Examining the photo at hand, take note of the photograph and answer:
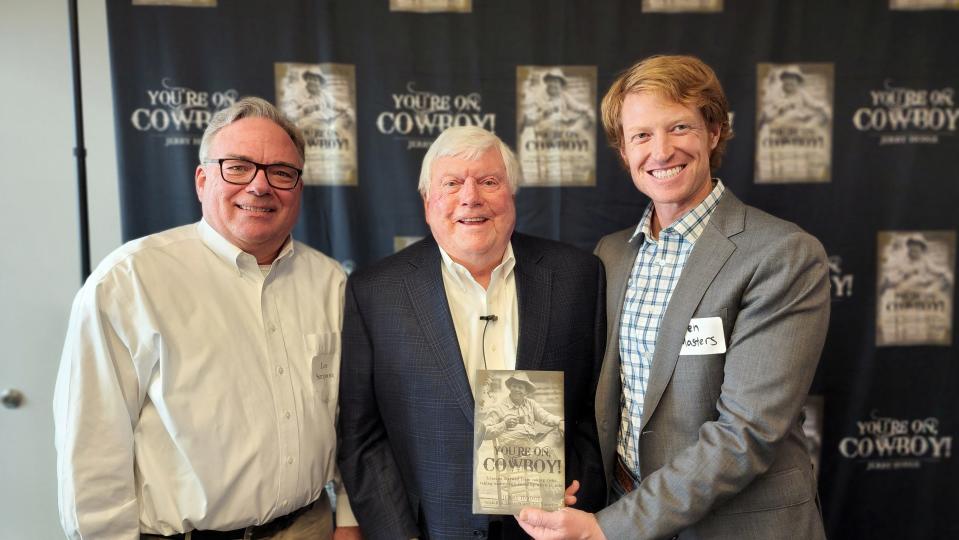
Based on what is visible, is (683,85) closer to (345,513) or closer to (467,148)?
(467,148)

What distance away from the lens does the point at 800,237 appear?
160 cm

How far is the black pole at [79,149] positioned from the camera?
2273mm

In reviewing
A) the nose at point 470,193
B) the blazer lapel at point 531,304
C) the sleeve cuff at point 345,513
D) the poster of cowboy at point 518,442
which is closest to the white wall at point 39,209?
the sleeve cuff at point 345,513

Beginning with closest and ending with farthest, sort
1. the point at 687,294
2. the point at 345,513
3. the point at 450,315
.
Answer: the point at 687,294, the point at 450,315, the point at 345,513

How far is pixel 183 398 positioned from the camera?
168cm

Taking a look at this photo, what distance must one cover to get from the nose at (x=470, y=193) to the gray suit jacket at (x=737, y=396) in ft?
1.93

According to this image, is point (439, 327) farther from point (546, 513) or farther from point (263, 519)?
point (263, 519)

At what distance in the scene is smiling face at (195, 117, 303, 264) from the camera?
71.1 inches

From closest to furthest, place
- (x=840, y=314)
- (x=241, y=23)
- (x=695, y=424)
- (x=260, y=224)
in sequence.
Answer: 1. (x=695, y=424)
2. (x=260, y=224)
3. (x=241, y=23)
4. (x=840, y=314)

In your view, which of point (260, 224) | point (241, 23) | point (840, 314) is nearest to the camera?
point (260, 224)

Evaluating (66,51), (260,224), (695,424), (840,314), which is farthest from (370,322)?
(840,314)

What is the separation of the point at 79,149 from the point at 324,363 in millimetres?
1263

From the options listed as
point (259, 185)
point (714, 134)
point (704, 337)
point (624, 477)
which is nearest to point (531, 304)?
point (704, 337)

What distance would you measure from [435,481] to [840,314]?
189 centimetres
